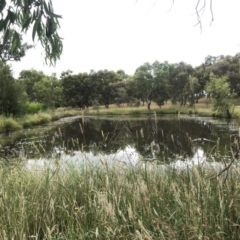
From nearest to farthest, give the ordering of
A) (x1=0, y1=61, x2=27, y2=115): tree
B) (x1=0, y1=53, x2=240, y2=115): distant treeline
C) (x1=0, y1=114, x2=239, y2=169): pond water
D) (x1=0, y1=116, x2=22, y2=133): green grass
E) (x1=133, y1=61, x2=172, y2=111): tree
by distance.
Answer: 1. (x1=0, y1=114, x2=239, y2=169): pond water
2. (x1=0, y1=116, x2=22, y2=133): green grass
3. (x1=0, y1=61, x2=27, y2=115): tree
4. (x1=0, y1=53, x2=240, y2=115): distant treeline
5. (x1=133, y1=61, x2=172, y2=111): tree

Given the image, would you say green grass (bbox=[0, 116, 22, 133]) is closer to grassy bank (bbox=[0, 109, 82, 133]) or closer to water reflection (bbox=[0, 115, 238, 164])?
grassy bank (bbox=[0, 109, 82, 133])

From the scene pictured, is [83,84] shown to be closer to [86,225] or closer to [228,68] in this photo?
[228,68]

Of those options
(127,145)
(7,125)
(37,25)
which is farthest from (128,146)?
(7,125)

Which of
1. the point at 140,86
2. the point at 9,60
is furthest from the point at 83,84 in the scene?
the point at 9,60

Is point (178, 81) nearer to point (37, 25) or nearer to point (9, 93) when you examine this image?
point (9, 93)

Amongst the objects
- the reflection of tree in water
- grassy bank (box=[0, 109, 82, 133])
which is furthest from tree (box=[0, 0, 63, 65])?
grassy bank (box=[0, 109, 82, 133])

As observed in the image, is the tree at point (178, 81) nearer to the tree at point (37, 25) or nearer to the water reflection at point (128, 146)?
the water reflection at point (128, 146)

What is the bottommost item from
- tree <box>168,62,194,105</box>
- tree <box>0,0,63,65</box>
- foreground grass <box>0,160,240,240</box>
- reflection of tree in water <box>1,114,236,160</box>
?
reflection of tree in water <box>1,114,236,160</box>

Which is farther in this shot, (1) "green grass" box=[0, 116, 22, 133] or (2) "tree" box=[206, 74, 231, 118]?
(2) "tree" box=[206, 74, 231, 118]

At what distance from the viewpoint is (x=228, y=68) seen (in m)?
36.2

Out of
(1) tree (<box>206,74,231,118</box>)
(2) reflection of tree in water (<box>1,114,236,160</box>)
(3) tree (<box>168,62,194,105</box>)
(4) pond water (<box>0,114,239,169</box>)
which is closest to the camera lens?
(4) pond water (<box>0,114,239,169</box>)

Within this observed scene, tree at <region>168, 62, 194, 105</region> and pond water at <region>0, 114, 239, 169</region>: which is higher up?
tree at <region>168, 62, 194, 105</region>

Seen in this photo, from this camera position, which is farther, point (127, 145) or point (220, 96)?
point (220, 96)

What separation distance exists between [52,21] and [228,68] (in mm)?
38290
